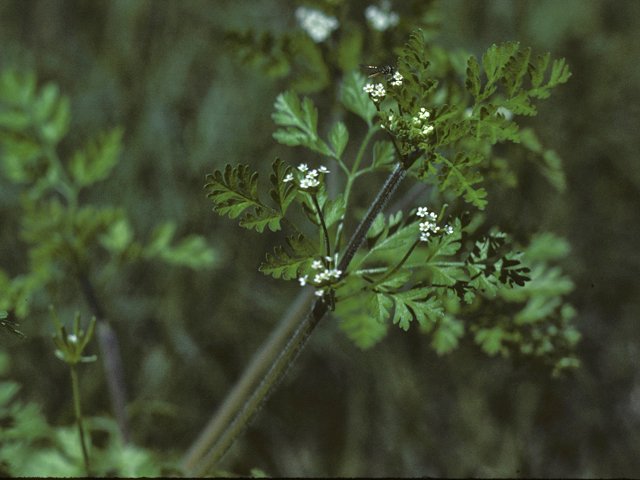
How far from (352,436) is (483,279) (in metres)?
1.77

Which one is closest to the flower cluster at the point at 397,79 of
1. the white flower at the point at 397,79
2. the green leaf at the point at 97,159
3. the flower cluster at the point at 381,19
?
the white flower at the point at 397,79

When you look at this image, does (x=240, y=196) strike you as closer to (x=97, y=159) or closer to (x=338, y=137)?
(x=338, y=137)

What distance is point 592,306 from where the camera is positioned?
263 cm

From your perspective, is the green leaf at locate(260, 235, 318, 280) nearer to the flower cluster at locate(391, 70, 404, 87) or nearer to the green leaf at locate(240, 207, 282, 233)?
the green leaf at locate(240, 207, 282, 233)

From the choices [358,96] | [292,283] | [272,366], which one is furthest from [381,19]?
[292,283]

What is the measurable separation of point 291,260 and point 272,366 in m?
0.36

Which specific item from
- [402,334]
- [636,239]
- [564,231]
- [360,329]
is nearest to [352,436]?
[402,334]

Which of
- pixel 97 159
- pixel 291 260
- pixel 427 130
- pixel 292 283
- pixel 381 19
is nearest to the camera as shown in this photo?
pixel 427 130

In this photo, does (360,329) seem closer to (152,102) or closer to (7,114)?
(7,114)

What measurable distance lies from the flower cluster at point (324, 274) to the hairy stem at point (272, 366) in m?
0.03

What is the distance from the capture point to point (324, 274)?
0.85 metres

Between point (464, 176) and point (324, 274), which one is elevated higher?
point (464, 176)

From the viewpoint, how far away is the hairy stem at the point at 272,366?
2.85 ft

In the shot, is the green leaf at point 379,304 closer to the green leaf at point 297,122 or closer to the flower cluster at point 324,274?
the flower cluster at point 324,274
